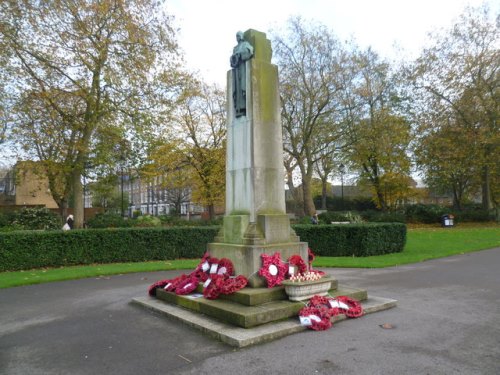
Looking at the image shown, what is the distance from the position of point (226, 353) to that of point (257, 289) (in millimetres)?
1783

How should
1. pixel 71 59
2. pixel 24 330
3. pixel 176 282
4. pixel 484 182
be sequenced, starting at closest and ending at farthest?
pixel 24 330, pixel 176 282, pixel 71 59, pixel 484 182

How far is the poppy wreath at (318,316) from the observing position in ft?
18.1

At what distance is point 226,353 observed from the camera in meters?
4.70

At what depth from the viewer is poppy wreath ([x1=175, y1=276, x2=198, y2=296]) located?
708 centimetres

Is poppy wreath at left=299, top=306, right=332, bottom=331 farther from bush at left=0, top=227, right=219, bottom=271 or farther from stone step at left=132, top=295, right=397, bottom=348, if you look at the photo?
bush at left=0, top=227, right=219, bottom=271

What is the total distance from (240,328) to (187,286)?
2.04 metres

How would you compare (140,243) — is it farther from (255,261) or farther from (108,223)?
(108,223)

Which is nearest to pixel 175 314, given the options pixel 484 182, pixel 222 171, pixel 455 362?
pixel 455 362

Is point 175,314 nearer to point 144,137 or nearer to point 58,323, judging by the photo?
point 58,323

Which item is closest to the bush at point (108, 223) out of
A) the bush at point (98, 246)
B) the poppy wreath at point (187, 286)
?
the bush at point (98, 246)

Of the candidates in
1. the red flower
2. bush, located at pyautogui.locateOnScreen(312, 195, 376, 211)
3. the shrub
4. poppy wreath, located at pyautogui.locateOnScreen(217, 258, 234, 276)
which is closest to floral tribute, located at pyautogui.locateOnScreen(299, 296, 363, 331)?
the red flower

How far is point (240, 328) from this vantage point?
17.7ft

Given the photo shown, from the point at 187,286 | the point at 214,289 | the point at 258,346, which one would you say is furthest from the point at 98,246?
the point at 258,346

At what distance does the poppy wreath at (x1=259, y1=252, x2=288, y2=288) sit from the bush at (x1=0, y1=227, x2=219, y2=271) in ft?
33.7
